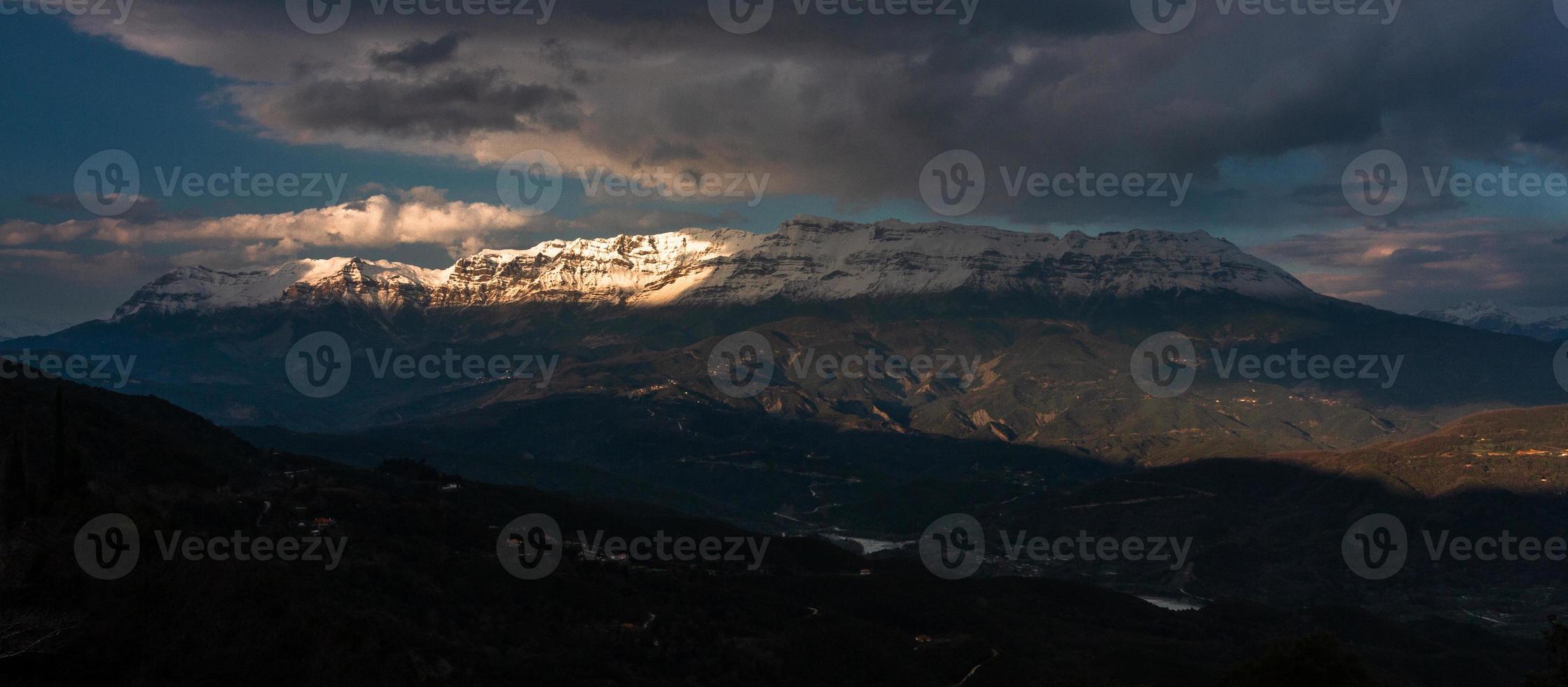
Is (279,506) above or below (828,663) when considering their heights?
above

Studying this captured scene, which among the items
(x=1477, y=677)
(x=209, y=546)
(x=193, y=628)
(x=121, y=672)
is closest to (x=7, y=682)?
(x=121, y=672)

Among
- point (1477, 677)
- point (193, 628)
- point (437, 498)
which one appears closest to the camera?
point (193, 628)

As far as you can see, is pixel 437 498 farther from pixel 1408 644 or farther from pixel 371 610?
pixel 1408 644

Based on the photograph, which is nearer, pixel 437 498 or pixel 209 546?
pixel 209 546

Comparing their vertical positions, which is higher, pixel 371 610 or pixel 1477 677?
pixel 371 610

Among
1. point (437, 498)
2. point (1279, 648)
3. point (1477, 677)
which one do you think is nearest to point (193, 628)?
point (1279, 648)

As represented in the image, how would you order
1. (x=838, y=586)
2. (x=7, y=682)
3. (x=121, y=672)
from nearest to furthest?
1. (x=7, y=682)
2. (x=121, y=672)
3. (x=838, y=586)

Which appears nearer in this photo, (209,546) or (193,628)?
(193,628)

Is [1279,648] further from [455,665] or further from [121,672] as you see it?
[121,672]

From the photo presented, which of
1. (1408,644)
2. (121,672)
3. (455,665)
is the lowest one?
(1408,644)
